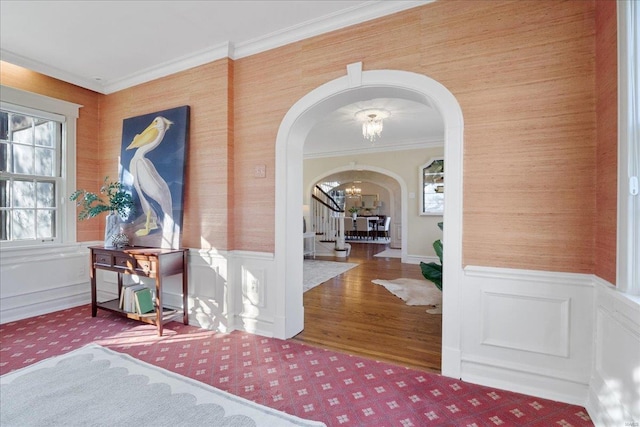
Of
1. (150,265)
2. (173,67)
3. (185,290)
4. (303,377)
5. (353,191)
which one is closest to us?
(303,377)

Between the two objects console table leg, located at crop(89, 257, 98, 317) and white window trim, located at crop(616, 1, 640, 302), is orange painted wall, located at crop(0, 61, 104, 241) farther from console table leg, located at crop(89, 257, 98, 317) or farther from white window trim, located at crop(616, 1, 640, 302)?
white window trim, located at crop(616, 1, 640, 302)

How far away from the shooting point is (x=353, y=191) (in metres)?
14.4

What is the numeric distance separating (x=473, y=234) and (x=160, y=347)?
2.88 meters

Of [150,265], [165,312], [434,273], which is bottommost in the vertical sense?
[165,312]

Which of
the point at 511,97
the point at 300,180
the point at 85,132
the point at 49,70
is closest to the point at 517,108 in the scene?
the point at 511,97

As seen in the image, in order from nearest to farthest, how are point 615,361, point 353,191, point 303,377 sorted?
point 615,361
point 303,377
point 353,191

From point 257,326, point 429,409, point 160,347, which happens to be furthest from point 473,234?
point 160,347

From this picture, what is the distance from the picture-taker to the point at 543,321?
2059 millimetres

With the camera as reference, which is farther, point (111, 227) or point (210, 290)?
point (111, 227)

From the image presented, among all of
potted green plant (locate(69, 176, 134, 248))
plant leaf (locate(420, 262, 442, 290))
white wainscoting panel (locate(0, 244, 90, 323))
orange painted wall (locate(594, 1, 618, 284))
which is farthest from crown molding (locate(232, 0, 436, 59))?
white wainscoting panel (locate(0, 244, 90, 323))

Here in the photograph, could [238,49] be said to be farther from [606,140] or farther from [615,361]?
[615,361]

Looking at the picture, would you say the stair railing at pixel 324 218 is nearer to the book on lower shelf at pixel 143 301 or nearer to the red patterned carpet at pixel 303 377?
the book on lower shelf at pixel 143 301

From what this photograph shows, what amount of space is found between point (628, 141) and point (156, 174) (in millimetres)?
3999

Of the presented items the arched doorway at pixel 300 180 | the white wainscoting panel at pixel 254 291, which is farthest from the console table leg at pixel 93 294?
the arched doorway at pixel 300 180
